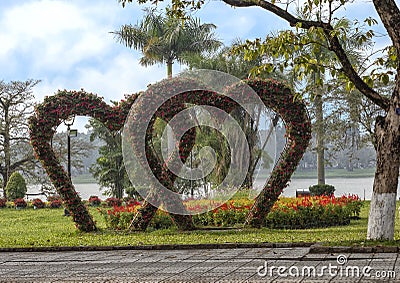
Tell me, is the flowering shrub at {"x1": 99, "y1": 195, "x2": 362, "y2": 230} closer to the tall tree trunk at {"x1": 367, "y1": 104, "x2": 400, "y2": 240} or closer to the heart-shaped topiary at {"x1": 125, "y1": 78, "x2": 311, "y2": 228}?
the heart-shaped topiary at {"x1": 125, "y1": 78, "x2": 311, "y2": 228}

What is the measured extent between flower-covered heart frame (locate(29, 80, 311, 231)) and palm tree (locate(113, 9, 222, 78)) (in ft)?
64.0

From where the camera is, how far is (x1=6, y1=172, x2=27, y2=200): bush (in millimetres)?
33500

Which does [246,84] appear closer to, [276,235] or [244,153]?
[276,235]

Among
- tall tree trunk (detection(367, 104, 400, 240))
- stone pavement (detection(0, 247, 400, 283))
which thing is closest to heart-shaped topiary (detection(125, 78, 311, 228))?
stone pavement (detection(0, 247, 400, 283))

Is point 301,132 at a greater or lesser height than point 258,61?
lesser

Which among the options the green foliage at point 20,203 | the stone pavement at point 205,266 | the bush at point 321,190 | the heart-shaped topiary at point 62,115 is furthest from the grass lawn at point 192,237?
the bush at point 321,190

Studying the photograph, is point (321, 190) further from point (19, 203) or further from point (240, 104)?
point (240, 104)

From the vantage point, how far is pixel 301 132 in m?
16.7

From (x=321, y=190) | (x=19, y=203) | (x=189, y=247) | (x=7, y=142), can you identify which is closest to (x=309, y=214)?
(x=189, y=247)

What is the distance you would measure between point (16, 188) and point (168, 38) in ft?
35.2

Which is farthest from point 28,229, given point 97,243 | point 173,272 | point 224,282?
point 224,282

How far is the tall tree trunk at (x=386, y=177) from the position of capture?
11.7 meters

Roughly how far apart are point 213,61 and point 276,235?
21.5m

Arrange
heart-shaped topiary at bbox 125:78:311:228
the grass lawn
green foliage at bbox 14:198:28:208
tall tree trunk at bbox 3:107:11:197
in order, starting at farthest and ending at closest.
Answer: tall tree trunk at bbox 3:107:11:197 → green foliage at bbox 14:198:28:208 → heart-shaped topiary at bbox 125:78:311:228 → the grass lawn
